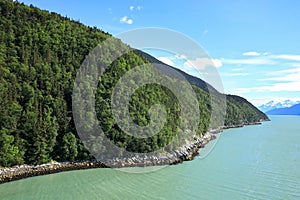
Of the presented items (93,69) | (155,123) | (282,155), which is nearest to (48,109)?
(93,69)

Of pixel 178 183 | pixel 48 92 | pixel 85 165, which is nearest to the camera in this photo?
pixel 178 183

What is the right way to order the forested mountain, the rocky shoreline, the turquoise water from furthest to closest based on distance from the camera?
1. the forested mountain
2. the rocky shoreline
3. the turquoise water

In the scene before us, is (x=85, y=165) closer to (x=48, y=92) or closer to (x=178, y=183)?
(x=48, y=92)

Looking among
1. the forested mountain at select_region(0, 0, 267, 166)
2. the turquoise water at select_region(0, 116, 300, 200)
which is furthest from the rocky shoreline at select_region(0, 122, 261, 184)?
the turquoise water at select_region(0, 116, 300, 200)

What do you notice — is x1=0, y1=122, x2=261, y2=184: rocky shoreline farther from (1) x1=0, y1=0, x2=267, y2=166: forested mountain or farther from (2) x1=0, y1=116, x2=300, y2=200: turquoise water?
(2) x1=0, y1=116, x2=300, y2=200: turquoise water

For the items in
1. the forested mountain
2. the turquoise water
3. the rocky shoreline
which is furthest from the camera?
the forested mountain

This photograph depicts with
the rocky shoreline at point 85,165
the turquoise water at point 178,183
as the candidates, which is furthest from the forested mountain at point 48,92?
the turquoise water at point 178,183

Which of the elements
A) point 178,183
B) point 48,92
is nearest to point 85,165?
point 48,92

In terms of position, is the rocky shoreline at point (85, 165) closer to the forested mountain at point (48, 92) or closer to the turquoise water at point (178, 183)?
the forested mountain at point (48, 92)

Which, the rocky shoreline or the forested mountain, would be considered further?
the forested mountain
